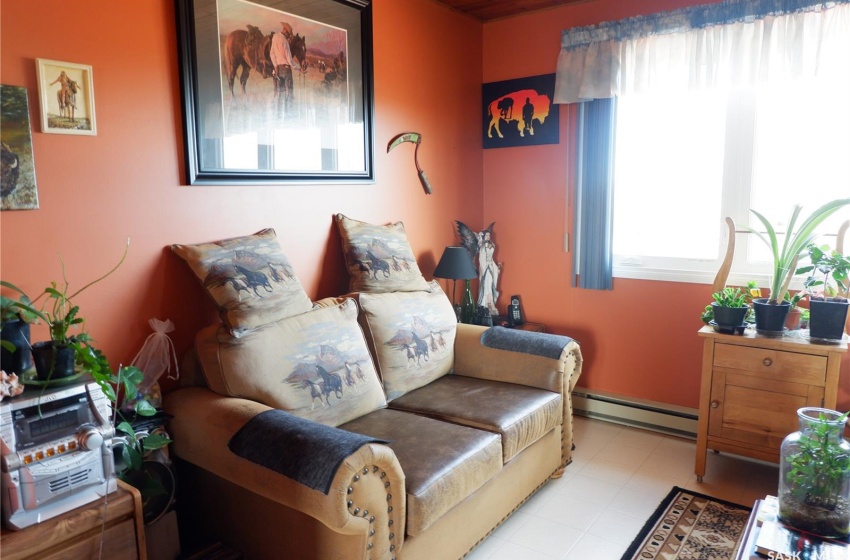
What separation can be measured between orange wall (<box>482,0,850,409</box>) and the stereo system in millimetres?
2594

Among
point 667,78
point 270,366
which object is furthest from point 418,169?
point 270,366

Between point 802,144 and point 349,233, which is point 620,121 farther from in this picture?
point 349,233

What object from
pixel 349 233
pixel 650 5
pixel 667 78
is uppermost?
pixel 650 5

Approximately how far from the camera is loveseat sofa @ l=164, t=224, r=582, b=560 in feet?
5.57

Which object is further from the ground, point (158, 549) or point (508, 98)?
point (508, 98)

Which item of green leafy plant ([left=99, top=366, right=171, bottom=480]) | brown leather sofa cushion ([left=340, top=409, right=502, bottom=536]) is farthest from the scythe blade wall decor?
green leafy plant ([left=99, top=366, right=171, bottom=480])

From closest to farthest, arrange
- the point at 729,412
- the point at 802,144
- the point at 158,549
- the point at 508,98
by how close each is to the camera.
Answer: the point at 158,549 < the point at 729,412 < the point at 802,144 < the point at 508,98

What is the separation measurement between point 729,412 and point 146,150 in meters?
2.61

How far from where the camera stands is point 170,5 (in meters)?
2.12

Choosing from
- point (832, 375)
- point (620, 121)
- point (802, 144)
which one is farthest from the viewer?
point (620, 121)

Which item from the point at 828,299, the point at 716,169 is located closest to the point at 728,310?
the point at 828,299

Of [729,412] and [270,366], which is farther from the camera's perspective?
[729,412]

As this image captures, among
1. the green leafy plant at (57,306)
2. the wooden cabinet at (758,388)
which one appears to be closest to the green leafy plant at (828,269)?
the wooden cabinet at (758,388)

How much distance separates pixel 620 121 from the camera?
10.8ft
